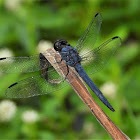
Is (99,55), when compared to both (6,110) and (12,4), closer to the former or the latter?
(6,110)

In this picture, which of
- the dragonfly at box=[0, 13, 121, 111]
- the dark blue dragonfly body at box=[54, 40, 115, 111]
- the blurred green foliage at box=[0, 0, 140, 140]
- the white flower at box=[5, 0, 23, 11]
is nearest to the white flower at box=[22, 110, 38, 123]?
the blurred green foliage at box=[0, 0, 140, 140]

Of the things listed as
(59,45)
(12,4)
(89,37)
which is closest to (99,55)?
(89,37)

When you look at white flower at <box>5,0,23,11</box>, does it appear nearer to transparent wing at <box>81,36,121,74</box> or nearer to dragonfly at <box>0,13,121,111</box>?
dragonfly at <box>0,13,121,111</box>

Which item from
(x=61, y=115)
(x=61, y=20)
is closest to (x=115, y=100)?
(x=61, y=115)

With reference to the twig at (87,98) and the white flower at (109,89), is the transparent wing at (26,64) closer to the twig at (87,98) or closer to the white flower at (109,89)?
the twig at (87,98)

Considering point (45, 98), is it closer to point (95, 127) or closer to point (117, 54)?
point (95, 127)

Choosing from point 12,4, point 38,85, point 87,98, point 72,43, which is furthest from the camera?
point 12,4
